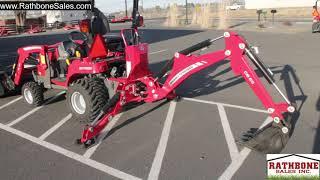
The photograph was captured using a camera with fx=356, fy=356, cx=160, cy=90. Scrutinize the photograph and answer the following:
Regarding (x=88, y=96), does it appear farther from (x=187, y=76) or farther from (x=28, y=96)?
(x=28, y=96)

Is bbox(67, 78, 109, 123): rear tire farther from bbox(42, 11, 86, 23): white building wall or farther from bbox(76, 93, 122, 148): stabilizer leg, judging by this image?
bbox(42, 11, 86, 23): white building wall

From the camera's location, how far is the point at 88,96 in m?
6.41

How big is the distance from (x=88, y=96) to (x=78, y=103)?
2.05 ft

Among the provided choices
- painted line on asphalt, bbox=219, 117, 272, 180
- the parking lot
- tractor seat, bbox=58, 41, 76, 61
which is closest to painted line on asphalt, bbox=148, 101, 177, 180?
the parking lot

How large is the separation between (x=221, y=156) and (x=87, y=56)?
11.3 ft

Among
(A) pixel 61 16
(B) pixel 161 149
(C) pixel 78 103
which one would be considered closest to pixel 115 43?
(C) pixel 78 103

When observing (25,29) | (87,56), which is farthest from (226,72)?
(25,29)

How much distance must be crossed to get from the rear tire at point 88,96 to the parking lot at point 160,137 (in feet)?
0.78

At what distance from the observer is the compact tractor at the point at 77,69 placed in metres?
6.48

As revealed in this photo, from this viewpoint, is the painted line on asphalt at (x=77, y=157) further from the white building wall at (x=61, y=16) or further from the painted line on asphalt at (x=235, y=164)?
the white building wall at (x=61, y=16)

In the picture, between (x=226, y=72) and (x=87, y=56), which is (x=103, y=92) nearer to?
(x=87, y=56)

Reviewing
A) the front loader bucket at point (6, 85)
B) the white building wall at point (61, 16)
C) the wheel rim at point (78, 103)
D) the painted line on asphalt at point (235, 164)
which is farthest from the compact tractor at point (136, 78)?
Result: the white building wall at point (61, 16)

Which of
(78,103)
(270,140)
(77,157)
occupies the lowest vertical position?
(77,157)

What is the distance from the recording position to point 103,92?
257 inches
